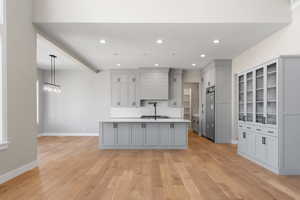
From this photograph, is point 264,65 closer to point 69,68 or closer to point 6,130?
point 6,130

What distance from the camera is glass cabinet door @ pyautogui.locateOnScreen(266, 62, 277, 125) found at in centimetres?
369

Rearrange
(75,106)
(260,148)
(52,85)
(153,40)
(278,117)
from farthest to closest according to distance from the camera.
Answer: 1. (75,106)
2. (52,85)
3. (153,40)
4. (260,148)
5. (278,117)

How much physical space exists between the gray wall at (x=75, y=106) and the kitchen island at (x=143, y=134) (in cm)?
298

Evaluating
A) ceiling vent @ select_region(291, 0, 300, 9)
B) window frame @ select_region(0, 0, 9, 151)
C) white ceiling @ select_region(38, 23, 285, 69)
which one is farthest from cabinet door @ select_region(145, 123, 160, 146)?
ceiling vent @ select_region(291, 0, 300, 9)

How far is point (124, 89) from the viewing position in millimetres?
8086

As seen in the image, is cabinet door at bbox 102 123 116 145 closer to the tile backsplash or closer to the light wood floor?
the light wood floor

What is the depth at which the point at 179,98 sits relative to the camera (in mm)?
8109

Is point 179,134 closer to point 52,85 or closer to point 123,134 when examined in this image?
point 123,134

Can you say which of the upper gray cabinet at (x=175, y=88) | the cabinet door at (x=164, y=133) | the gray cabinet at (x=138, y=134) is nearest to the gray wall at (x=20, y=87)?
the gray cabinet at (x=138, y=134)

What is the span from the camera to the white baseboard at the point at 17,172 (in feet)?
10.2

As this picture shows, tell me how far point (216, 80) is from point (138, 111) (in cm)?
331

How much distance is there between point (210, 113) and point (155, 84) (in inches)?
89.1

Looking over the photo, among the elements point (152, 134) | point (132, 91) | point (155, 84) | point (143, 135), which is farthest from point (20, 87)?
point (155, 84)

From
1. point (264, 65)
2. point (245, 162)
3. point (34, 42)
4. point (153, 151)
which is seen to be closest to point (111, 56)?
point (34, 42)
